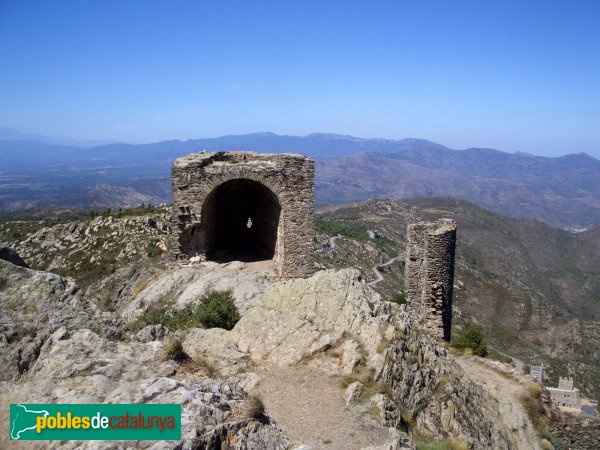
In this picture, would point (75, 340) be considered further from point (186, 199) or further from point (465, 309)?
point (465, 309)

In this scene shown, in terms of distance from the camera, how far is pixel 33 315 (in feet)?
18.9

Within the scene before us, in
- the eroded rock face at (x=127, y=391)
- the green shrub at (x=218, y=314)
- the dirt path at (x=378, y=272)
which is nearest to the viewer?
the eroded rock face at (x=127, y=391)

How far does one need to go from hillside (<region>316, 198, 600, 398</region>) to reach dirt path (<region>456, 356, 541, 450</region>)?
1916cm

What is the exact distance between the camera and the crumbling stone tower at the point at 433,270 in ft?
54.6

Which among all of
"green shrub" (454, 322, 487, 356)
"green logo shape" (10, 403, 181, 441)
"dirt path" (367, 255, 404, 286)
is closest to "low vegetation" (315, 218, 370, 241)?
"dirt path" (367, 255, 404, 286)

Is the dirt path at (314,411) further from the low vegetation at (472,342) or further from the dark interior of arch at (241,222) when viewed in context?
the low vegetation at (472,342)

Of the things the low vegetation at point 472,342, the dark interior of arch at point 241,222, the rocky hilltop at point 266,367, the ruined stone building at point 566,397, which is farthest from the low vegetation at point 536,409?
the ruined stone building at point 566,397

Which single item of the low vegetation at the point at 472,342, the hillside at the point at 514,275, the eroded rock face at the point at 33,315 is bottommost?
the hillside at the point at 514,275

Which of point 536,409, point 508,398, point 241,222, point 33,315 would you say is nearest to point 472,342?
point 508,398

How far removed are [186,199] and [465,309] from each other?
4318 cm

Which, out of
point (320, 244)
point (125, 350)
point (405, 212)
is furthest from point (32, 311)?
point (405, 212)

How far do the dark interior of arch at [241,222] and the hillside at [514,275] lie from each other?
16.4 metres

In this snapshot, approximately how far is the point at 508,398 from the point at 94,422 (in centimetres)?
1122

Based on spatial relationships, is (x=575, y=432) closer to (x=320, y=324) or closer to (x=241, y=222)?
(x=320, y=324)
